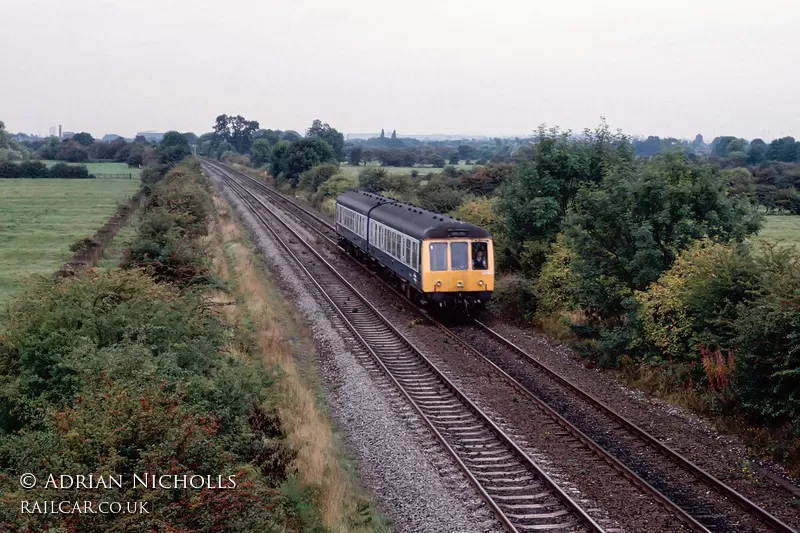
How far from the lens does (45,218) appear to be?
5044 cm

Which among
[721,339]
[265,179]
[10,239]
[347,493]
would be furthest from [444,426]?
[265,179]

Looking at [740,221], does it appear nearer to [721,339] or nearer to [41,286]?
[721,339]

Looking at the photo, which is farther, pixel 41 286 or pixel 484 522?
Answer: pixel 41 286

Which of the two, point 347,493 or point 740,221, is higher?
point 740,221

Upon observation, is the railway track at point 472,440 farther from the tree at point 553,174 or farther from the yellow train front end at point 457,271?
the tree at point 553,174

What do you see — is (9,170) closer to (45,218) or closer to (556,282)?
(45,218)

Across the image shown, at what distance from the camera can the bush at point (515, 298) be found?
23406 mm

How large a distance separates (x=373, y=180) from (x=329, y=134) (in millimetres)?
75670

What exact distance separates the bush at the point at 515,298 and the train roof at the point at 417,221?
2216 millimetres

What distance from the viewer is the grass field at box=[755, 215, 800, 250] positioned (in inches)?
1695

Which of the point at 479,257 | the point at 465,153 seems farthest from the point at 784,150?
the point at 479,257

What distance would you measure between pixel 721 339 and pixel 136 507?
1233cm

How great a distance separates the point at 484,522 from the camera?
9984 mm

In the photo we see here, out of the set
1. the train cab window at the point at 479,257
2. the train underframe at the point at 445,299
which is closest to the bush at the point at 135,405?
the train underframe at the point at 445,299
